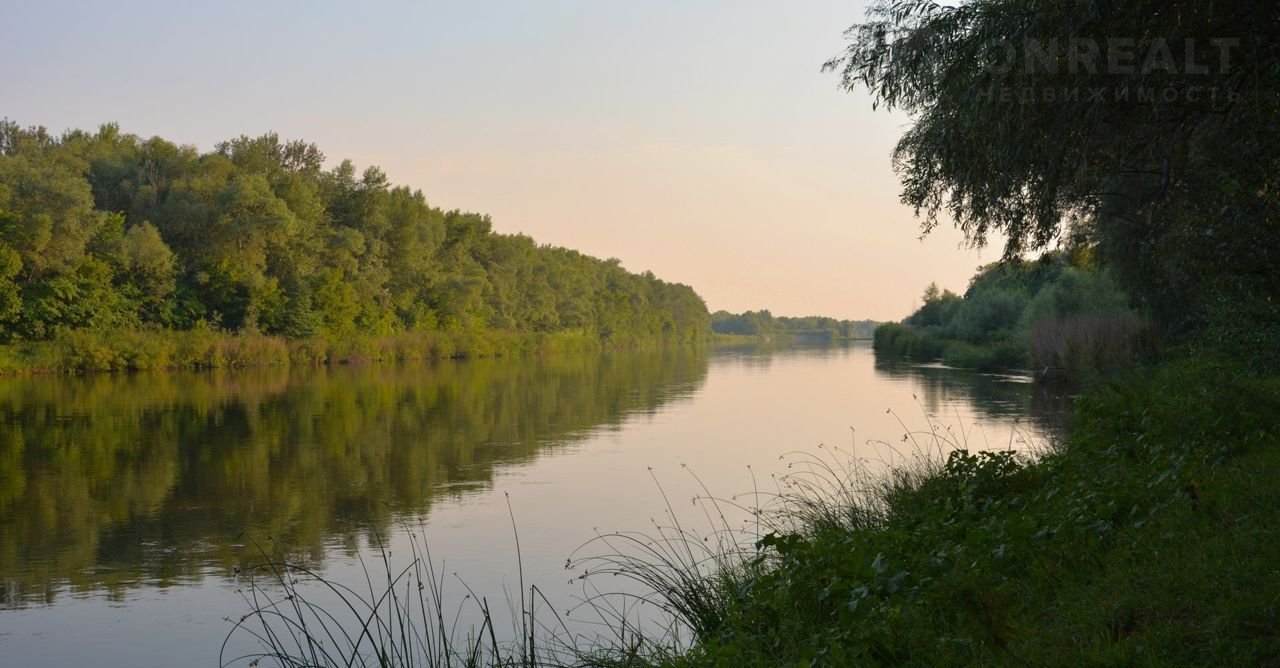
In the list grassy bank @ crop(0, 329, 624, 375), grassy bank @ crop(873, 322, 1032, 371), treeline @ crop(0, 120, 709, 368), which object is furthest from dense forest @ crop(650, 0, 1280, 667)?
treeline @ crop(0, 120, 709, 368)

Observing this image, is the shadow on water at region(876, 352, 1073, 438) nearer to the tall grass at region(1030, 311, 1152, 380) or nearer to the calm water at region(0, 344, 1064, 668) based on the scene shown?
the calm water at region(0, 344, 1064, 668)

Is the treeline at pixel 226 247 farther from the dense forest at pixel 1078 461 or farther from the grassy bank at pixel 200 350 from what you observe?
the dense forest at pixel 1078 461

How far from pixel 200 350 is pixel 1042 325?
3738 cm

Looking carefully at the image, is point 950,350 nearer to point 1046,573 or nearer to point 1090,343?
point 1090,343

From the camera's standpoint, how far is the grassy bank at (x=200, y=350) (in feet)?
141

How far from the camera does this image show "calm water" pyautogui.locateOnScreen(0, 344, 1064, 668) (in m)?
9.07

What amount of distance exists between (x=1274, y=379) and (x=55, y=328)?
147 ft

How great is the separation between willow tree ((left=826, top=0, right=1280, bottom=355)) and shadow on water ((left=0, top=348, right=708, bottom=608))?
772 cm

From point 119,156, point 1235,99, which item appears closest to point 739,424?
point 1235,99

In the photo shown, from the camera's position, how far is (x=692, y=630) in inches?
296

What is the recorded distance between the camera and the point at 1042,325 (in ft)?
122

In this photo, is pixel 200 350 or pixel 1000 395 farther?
pixel 200 350

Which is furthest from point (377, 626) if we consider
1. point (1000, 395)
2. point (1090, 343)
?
point (1090, 343)

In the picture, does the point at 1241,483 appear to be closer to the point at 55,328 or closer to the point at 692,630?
the point at 692,630
